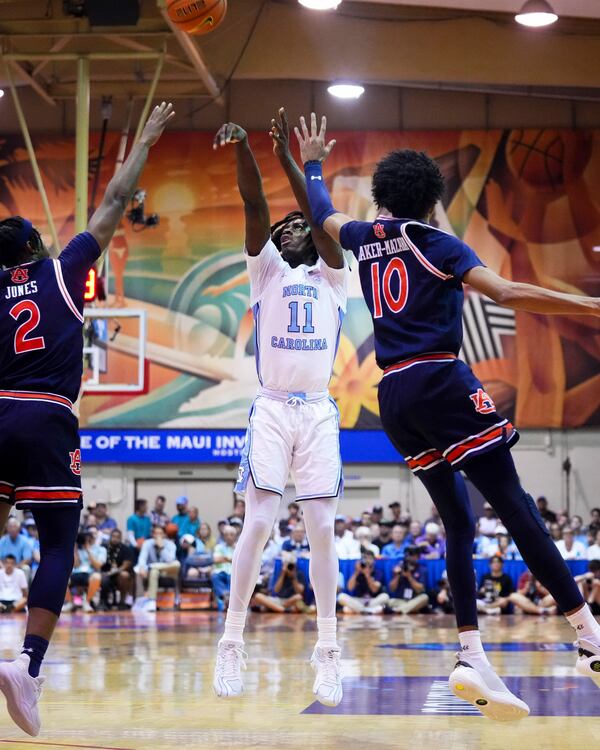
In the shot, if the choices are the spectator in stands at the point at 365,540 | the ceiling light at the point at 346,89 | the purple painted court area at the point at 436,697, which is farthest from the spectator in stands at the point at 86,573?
the purple painted court area at the point at 436,697

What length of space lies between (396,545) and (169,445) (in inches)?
275

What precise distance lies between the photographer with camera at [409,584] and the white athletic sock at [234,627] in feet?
40.2

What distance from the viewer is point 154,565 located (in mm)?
19469

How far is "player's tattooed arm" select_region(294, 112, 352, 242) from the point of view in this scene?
5746 millimetres

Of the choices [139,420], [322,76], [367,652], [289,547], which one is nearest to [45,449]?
[367,652]

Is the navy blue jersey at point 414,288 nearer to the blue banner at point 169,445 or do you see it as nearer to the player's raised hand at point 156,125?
the player's raised hand at point 156,125

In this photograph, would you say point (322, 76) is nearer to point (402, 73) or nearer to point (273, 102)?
point (402, 73)

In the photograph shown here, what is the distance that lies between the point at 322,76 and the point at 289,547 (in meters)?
9.37

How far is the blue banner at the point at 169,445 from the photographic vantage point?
24.2 m

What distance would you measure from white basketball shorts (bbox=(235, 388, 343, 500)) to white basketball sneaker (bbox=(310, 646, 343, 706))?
86cm

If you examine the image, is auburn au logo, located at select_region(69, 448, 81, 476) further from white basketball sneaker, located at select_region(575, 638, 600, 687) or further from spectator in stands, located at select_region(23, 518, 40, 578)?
spectator in stands, located at select_region(23, 518, 40, 578)

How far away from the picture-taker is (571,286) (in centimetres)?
2388

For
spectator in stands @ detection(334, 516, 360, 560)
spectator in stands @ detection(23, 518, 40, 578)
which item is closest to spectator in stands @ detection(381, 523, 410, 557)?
spectator in stands @ detection(334, 516, 360, 560)

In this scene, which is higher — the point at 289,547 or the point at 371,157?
the point at 371,157
